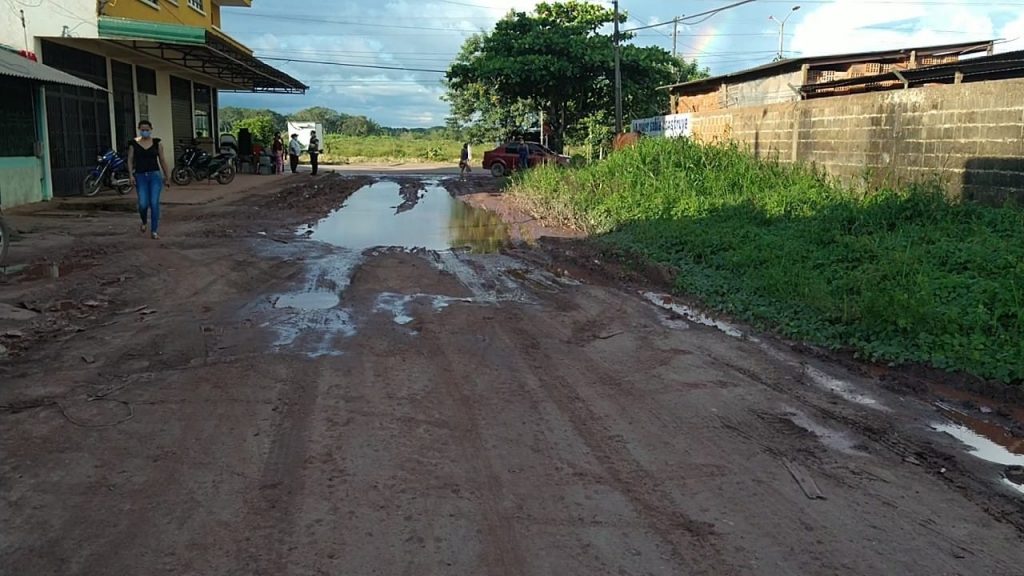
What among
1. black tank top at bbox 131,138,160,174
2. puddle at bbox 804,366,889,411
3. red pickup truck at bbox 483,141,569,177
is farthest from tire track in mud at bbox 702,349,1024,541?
red pickup truck at bbox 483,141,569,177

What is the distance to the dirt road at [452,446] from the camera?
3311 mm

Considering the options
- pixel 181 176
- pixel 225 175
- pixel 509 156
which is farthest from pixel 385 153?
pixel 181 176

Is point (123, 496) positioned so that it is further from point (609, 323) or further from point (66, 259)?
point (66, 259)

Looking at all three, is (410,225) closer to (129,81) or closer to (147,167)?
(147,167)

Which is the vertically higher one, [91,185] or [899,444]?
[91,185]

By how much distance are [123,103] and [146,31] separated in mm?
4907

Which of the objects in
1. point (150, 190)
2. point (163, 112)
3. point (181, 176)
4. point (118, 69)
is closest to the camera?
point (150, 190)

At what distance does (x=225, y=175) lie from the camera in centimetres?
2398

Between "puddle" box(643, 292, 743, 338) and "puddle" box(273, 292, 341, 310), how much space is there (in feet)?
11.3

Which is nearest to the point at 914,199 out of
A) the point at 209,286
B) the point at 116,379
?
the point at 209,286

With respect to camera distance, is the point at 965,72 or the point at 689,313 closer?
the point at 689,313

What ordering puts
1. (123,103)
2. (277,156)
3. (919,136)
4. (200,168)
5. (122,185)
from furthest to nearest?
1. (277,156)
2. (200,168)
3. (123,103)
4. (122,185)
5. (919,136)

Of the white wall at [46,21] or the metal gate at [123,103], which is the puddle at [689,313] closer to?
the white wall at [46,21]

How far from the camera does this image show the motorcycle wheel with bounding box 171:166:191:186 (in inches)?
885
